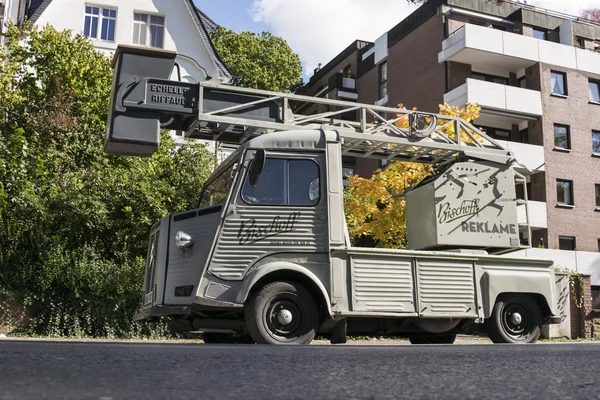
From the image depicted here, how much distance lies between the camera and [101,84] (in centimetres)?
2308

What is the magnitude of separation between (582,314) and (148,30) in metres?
20.3

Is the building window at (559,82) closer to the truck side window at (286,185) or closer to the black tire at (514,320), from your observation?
the black tire at (514,320)

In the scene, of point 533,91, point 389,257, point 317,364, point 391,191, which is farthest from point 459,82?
point 317,364

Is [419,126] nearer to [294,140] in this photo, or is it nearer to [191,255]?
[294,140]

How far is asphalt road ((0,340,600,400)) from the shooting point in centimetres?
225

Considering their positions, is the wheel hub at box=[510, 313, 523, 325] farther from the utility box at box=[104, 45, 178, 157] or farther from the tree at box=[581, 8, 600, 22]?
the tree at box=[581, 8, 600, 22]

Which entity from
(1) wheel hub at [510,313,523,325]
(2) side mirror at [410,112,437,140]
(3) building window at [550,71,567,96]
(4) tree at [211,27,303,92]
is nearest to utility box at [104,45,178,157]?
(2) side mirror at [410,112,437,140]

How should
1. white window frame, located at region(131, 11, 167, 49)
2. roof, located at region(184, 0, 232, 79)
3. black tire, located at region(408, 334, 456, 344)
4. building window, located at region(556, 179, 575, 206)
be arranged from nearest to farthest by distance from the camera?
black tire, located at region(408, 334, 456, 344) < white window frame, located at region(131, 11, 167, 49) < roof, located at region(184, 0, 232, 79) < building window, located at region(556, 179, 575, 206)

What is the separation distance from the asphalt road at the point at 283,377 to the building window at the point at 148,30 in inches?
1100

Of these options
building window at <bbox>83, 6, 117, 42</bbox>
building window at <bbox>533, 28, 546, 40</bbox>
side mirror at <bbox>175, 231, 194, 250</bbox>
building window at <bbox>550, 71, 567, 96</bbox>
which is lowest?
side mirror at <bbox>175, 231, 194, 250</bbox>

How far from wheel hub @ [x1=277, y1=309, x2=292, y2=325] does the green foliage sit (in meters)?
8.62

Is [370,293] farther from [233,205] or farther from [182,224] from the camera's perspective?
[182,224]

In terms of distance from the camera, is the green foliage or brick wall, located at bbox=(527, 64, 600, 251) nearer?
the green foliage

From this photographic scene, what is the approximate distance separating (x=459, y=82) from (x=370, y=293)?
2562 cm
